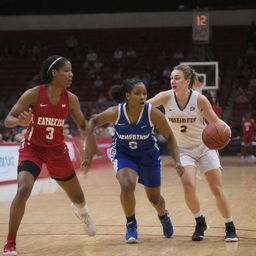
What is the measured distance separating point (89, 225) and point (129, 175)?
68cm

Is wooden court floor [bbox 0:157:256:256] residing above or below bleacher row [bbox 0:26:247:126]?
below

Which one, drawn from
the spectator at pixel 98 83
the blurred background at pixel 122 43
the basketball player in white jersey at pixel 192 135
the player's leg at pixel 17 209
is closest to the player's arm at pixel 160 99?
the basketball player in white jersey at pixel 192 135

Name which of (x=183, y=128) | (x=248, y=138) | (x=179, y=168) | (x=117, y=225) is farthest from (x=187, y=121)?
(x=248, y=138)

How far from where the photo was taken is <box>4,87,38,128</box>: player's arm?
17.5ft

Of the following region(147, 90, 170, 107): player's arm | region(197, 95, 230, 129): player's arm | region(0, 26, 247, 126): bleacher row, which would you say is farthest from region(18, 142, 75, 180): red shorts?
region(0, 26, 247, 126): bleacher row

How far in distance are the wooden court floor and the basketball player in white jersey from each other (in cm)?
37

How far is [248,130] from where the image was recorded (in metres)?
20.9

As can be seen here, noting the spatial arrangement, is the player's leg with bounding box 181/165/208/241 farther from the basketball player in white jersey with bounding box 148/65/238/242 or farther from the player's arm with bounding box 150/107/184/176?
the player's arm with bounding box 150/107/184/176

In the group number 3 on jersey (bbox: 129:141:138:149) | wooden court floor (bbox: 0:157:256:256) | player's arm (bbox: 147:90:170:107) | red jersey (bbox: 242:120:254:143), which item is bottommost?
wooden court floor (bbox: 0:157:256:256)

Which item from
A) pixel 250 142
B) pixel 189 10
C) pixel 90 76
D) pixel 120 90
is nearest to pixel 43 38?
pixel 90 76

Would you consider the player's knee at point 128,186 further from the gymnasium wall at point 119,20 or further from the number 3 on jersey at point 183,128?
the gymnasium wall at point 119,20

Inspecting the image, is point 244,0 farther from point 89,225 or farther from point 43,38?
point 89,225

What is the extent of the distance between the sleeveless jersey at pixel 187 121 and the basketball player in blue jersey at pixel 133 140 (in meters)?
0.39

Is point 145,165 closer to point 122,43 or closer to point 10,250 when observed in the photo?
point 10,250
